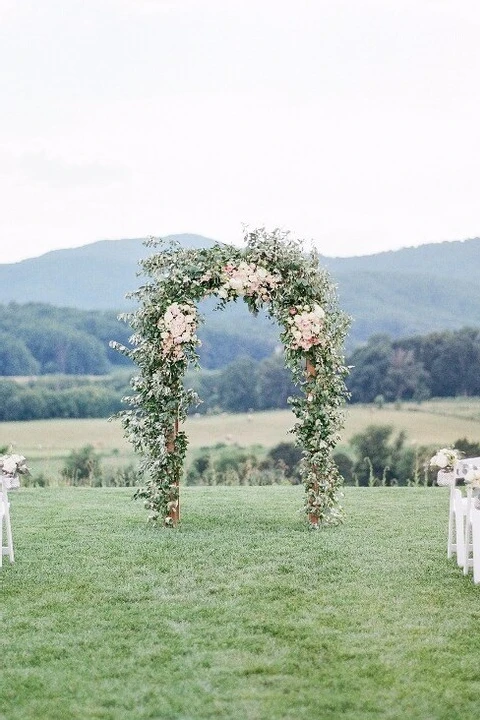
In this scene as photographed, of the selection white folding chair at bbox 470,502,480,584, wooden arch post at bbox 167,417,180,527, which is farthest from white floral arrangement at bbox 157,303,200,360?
white folding chair at bbox 470,502,480,584

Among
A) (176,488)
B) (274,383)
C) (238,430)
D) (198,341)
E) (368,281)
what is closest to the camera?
(198,341)

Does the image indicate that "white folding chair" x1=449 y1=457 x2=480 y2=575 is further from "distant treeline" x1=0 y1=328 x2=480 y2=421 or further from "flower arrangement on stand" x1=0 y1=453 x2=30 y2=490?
"distant treeline" x1=0 y1=328 x2=480 y2=421

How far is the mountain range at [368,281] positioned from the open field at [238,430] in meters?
5.43

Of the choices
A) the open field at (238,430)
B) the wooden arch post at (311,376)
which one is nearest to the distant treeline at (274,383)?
the open field at (238,430)

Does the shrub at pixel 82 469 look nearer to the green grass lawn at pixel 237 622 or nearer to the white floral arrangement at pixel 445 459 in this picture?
the green grass lawn at pixel 237 622

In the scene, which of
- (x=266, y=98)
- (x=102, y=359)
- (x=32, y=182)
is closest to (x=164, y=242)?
(x=266, y=98)

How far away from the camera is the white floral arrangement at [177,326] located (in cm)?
966

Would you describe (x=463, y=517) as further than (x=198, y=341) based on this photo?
No

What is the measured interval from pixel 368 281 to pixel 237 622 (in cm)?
2473

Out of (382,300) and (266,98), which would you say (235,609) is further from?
(382,300)

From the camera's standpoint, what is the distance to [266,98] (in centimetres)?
1623

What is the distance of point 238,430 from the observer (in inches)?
833

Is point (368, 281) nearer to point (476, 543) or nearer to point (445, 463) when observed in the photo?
point (445, 463)

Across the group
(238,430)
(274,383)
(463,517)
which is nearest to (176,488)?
(463,517)
